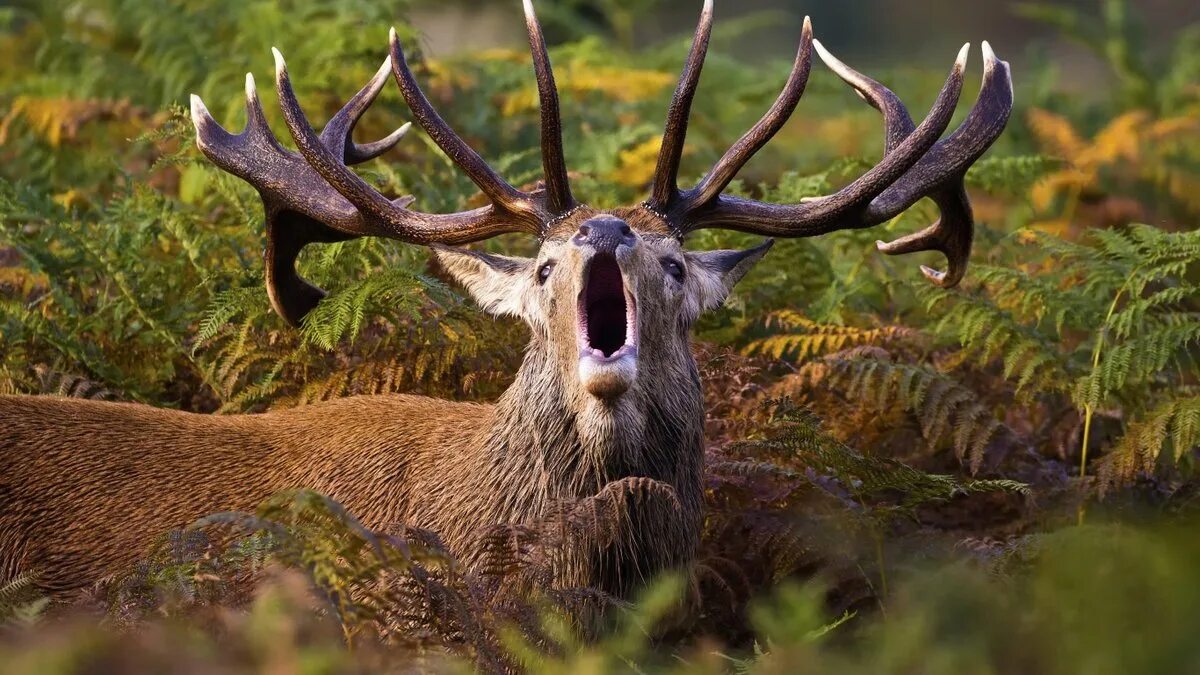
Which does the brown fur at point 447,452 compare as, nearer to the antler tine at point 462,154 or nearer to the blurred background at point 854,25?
the antler tine at point 462,154

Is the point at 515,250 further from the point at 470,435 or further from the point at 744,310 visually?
the point at 470,435

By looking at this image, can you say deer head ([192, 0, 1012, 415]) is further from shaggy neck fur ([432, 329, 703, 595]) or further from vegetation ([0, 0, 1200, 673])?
vegetation ([0, 0, 1200, 673])

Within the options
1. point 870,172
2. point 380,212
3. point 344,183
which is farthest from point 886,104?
point 344,183

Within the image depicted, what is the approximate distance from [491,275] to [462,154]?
486mm

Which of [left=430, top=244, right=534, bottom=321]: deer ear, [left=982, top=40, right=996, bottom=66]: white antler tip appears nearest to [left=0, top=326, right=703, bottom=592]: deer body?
[left=430, top=244, right=534, bottom=321]: deer ear

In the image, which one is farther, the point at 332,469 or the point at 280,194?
the point at 280,194

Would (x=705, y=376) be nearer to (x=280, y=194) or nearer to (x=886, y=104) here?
(x=886, y=104)

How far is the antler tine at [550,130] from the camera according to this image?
5.12 meters

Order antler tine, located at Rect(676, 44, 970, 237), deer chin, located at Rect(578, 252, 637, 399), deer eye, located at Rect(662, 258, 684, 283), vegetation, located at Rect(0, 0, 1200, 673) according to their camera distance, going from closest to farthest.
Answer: vegetation, located at Rect(0, 0, 1200, 673)
deer chin, located at Rect(578, 252, 637, 399)
deer eye, located at Rect(662, 258, 684, 283)
antler tine, located at Rect(676, 44, 970, 237)

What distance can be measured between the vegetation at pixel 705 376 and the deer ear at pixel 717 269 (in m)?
0.53

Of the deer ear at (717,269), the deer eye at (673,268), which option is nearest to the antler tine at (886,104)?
the deer ear at (717,269)

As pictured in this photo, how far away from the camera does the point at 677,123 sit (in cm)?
514

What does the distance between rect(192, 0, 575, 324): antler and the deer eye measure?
0.45 metres

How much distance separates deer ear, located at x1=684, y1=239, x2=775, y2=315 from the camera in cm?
537
